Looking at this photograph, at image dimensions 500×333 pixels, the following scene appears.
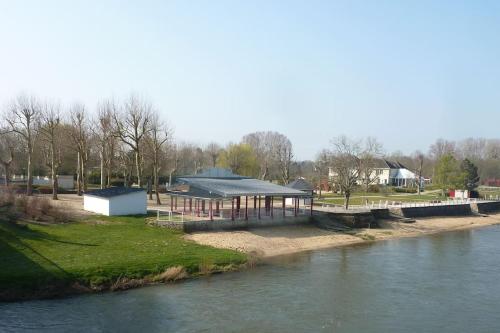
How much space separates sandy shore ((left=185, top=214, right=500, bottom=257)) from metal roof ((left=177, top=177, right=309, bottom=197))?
3.01 meters

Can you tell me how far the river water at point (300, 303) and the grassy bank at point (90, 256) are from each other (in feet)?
3.95

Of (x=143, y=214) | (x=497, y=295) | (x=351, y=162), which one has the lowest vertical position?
(x=497, y=295)

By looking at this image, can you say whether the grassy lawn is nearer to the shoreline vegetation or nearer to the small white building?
the shoreline vegetation

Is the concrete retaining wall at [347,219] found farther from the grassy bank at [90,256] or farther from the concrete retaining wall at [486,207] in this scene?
the concrete retaining wall at [486,207]

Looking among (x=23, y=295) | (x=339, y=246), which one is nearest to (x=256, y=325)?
(x=23, y=295)

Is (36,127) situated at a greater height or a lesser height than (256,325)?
greater

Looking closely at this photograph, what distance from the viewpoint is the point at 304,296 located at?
24.8 meters

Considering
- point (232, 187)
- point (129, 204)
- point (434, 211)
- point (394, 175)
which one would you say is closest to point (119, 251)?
point (129, 204)

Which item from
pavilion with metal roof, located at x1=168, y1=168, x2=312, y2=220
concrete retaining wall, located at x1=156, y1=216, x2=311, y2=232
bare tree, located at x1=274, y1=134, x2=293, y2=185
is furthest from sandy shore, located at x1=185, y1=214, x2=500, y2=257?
bare tree, located at x1=274, y1=134, x2=293, y2=185

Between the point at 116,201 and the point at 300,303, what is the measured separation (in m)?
21.4

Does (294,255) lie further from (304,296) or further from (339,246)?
(304,296)

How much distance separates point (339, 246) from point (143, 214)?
53.5 feet

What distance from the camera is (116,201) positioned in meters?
40.1

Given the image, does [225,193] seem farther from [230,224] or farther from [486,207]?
[486,207]
